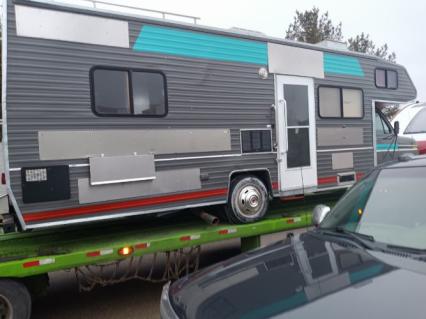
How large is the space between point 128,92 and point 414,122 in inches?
281

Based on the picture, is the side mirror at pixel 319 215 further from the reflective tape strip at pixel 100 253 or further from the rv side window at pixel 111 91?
the rv side window at pixel 111 91

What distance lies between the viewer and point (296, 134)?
6367 mm

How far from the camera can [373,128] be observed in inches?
292

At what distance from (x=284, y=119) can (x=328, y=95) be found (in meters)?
1.06

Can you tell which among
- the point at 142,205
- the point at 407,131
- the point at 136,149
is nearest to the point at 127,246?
the point at 142,205

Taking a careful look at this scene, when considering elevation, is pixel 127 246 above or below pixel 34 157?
below

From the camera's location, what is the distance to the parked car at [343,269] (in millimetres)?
2037

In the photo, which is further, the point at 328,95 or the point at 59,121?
the point at 328,95

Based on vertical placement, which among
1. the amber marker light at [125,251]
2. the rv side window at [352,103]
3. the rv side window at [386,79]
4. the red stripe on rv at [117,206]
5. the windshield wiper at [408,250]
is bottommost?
the amber marker light at [125,251]

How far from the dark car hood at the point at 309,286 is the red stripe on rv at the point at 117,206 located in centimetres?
200

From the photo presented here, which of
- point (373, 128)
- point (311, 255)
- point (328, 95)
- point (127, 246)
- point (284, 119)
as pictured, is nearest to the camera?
point (311, 255)

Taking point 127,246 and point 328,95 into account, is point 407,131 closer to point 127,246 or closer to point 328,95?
point 328,95

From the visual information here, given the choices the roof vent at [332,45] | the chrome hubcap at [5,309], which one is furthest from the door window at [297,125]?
the chrome hubcap at [5,309]

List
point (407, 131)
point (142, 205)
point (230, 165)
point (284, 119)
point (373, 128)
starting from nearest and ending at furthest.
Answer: point (142, 205) → point (230, 165) → point (284, 119) → point (373, 128) → point (407, 131)
